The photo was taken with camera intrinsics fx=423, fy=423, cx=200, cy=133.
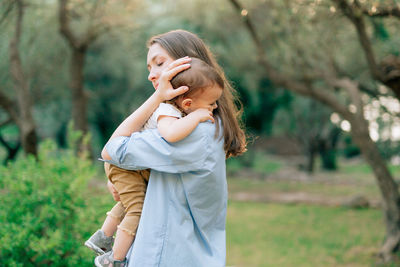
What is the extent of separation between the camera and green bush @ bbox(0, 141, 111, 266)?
118 inches

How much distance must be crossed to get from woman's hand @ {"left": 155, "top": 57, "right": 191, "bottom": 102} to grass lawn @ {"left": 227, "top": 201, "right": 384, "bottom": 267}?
5891mm

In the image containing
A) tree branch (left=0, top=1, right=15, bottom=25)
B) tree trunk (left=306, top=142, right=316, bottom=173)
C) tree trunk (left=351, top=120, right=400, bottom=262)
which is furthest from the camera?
tree trunk (left=306, top=142, right=316, bottom=173)

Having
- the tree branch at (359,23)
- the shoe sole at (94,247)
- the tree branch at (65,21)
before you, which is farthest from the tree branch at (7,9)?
the shoe sole at (94,247)

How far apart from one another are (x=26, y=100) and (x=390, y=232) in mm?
6704

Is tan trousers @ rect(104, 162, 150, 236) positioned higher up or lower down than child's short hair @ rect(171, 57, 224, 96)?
lower down

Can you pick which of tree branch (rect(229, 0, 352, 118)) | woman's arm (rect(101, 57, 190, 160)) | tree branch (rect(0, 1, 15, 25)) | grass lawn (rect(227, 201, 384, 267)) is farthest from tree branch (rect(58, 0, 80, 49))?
woman's arm (rect(101, 57, 190, 160))

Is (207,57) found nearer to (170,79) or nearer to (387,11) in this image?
(170,79)

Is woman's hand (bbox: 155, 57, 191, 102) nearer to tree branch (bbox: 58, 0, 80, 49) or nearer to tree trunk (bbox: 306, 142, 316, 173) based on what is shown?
tree branch (bbox: 58, 0, 80, 49)

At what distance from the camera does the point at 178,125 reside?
167 centimetres

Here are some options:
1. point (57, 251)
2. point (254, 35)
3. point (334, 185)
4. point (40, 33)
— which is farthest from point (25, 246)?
point (334, 185)

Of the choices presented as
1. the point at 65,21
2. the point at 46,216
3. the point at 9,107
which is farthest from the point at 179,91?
the point at 65,21

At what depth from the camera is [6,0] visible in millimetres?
7773

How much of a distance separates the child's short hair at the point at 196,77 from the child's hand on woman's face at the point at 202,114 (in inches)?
3.5

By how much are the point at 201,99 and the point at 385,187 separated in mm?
5648
